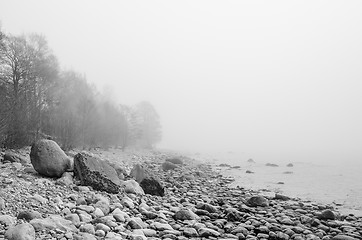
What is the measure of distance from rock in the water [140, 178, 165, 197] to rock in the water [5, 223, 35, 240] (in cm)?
518

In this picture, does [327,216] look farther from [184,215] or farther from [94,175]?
[94,175]

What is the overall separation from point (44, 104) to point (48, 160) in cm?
1549

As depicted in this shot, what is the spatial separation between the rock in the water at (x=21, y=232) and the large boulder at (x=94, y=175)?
3.68 metres

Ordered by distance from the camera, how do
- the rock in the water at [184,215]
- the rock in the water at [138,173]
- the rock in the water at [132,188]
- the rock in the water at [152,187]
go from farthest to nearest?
the rock in the water at [138,173] → the rock in the water at [152,187] → the rock in the water at [132,188] → the rock in the water at [184,215]

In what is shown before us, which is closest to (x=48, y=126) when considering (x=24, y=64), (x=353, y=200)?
(x=24, y=64)

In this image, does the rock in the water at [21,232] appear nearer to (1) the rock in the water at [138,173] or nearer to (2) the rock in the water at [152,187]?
(2) the rock in the water at [152,187]

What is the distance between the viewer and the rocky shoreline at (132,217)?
16.4 feet

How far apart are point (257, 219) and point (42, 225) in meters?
5.52

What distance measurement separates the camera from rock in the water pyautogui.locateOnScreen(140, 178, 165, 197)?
934cm

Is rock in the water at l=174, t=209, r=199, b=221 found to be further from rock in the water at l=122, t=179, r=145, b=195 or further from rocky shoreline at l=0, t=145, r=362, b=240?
rock in the water at l=122, t=179, r=145, b=195

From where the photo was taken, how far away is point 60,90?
27562 mm

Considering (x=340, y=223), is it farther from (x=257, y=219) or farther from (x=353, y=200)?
(x=353, y=200)

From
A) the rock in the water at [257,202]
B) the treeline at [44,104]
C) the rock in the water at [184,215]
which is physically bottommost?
the rock in the water at [257,202]

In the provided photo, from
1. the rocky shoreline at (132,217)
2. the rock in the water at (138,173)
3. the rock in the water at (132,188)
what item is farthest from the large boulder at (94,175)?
the rock in the water at (138,173)
